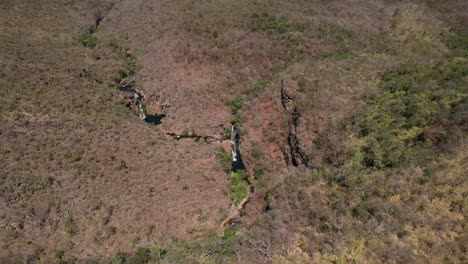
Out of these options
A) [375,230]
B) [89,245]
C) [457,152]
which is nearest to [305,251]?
[375,230]

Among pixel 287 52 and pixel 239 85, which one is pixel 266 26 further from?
pixel 239 85

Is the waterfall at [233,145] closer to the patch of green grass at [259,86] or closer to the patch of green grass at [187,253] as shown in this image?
the patch of green grass at [259,86]

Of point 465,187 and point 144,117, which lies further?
point 144,117

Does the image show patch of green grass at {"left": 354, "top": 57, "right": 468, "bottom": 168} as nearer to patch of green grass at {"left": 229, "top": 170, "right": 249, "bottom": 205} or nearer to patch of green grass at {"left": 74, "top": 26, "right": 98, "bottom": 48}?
patch of green grass at {"left": 229, "top": 170, "right": 249, "bottom": 205}

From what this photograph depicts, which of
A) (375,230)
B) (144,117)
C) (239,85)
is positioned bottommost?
(144,117)

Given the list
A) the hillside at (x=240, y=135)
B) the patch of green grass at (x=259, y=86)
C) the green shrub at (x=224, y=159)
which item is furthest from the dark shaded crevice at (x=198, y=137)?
the patch of green grass at (x=259, y=86)
